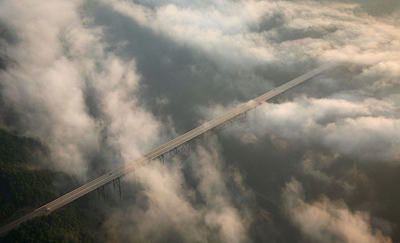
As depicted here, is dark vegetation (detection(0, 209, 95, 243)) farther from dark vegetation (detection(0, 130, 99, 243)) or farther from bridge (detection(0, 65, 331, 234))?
bridge (detection(0, 65, 331, 234))

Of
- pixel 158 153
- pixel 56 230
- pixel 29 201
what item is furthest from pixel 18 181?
pixel 158 153

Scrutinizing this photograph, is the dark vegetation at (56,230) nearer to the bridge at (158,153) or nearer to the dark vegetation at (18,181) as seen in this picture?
the bridge at (158,153)

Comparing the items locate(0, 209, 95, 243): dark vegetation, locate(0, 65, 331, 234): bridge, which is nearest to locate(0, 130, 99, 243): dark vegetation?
locate(0, 209, 95, 243): dark vegetation

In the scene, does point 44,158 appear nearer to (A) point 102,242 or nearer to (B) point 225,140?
(A) point 102,242

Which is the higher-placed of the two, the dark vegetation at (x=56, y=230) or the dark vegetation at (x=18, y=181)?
the dark vegetation at (x=18, y=181)

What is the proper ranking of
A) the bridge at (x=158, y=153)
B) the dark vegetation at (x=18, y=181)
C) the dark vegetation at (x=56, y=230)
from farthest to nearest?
the bridge at (x=158, y=153)
the dark vegetation at (x=18, y=181)
the dark vegetation at (x=56, y=230)

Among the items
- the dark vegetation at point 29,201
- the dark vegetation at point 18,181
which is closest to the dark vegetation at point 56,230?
the dark vegetation at point 29,201
